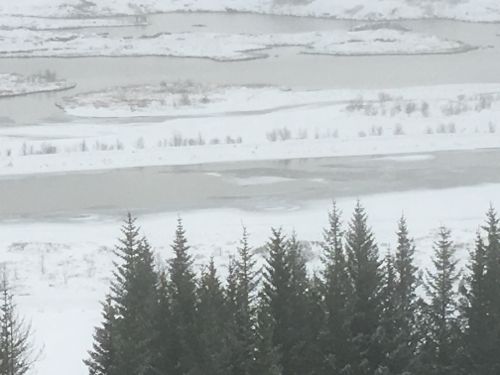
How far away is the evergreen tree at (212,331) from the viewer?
9945 mm

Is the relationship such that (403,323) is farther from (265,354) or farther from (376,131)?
(376,131)

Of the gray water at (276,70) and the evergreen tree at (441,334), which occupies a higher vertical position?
the gray water at (276,70)

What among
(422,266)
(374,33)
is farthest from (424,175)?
(374,33)

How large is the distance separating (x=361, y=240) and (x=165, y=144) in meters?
22.1

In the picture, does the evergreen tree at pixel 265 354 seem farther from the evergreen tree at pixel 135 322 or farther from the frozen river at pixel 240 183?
the frozen river at pixel 240 183

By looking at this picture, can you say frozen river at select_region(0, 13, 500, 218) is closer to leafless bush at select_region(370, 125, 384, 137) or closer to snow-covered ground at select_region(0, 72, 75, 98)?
snow-covered ground at select_region(0, 72, 75, 98)

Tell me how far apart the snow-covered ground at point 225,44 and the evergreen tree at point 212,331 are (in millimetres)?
47435

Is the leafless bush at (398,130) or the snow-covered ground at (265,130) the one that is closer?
the snow-covered ground at (265,130)

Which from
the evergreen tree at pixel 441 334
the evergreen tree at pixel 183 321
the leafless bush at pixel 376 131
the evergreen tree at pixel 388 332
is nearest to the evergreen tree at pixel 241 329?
the evergreen tree at pixel 183 321

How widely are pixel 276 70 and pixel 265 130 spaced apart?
56.5ft

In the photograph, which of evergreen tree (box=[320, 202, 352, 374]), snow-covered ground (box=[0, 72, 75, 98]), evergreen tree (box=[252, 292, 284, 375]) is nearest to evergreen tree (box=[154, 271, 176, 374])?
evergreen tree (box=[252, 292, 284, 375])

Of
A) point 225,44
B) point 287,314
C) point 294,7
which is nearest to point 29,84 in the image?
point 225,44

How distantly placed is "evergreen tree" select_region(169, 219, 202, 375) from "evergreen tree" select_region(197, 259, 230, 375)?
0.13 metres

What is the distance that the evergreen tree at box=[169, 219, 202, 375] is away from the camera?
10445 mm
